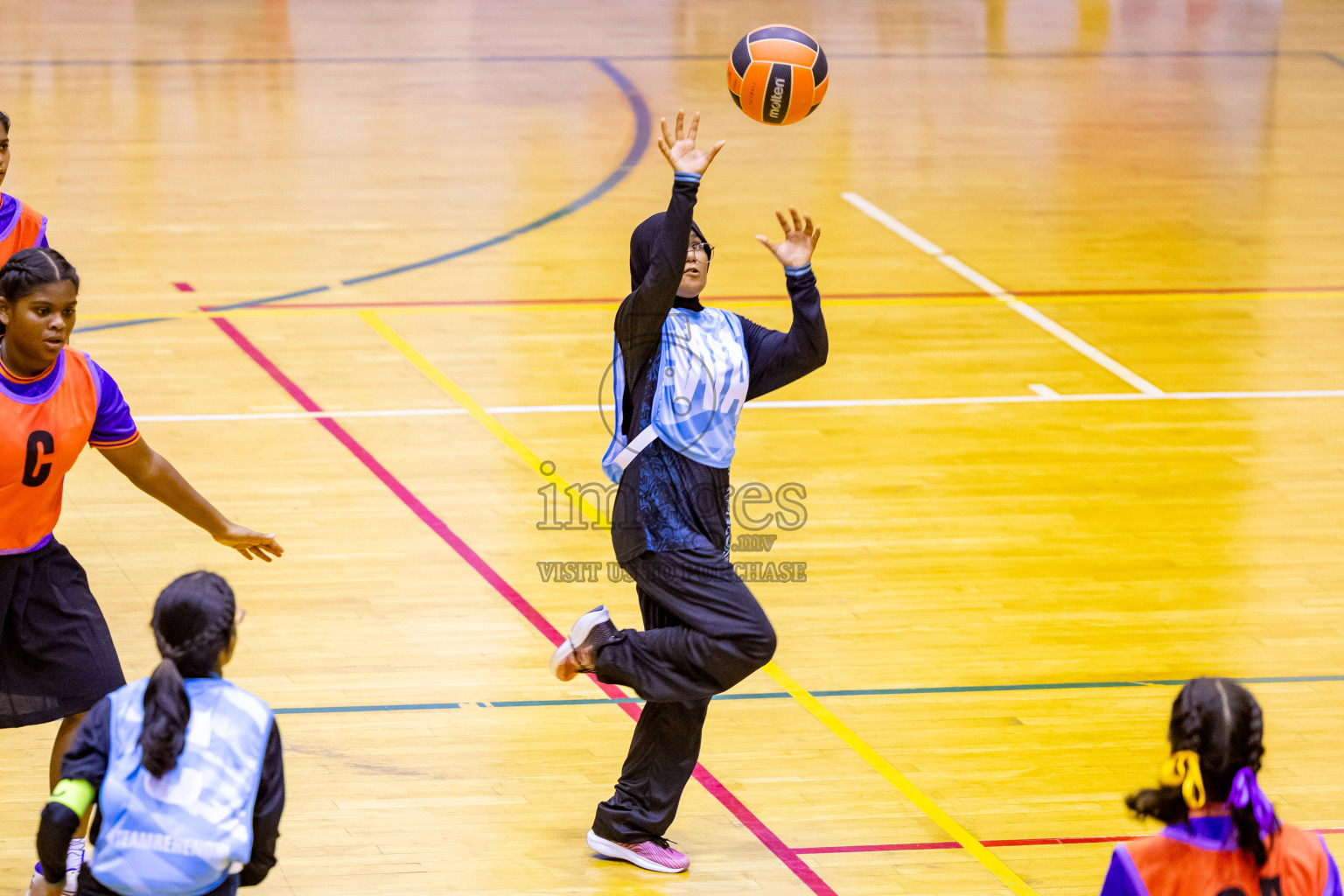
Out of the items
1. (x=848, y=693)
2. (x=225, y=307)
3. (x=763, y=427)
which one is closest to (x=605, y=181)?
(x=225, y=307)

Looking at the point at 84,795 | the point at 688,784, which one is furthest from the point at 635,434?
the point at 84,795

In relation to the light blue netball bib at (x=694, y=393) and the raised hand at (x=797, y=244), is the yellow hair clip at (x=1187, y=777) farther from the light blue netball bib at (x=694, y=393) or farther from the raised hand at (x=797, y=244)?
the raised hand at (x=797, y=244)

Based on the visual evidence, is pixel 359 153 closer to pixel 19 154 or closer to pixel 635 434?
pixel 19 154

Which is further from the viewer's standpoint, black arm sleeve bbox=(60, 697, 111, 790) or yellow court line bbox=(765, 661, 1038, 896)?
yellow court line bbox=(765, 661, 1038, 896)

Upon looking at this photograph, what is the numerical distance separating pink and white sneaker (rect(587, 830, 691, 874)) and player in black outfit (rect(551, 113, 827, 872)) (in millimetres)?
94

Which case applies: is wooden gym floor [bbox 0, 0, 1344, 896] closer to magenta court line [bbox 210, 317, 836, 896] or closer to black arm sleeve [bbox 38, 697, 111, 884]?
magenta court line [bbox 210, 317, 836, 896]

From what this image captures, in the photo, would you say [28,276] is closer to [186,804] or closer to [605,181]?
[186,804]

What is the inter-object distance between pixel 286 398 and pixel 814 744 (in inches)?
176

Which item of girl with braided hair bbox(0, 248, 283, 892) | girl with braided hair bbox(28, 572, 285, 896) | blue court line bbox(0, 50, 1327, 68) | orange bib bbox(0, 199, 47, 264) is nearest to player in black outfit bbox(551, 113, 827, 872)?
girl with braided hair bbox(0, 248, 283, 892)

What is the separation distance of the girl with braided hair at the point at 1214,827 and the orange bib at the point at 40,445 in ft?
9.66

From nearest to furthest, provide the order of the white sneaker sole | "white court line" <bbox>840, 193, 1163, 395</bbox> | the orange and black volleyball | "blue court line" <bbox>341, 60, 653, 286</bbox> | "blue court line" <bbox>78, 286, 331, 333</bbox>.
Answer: the white sneaker sole → the orange and black volleyball → "white court line" <bbox>840, 193, 1163, 395</bbox> → "blue court line" <bbox>78, 286, 331, 333</bbox> → "blue court line" <bbox>341, 60, 653, 286</bbox>

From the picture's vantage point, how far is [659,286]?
4887 mm

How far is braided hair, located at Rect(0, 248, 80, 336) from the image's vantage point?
4641mm

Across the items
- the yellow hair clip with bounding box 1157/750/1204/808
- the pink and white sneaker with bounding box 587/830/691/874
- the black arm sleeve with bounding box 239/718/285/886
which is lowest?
the pink and white sneaker with bounding box 587/830/691/874
